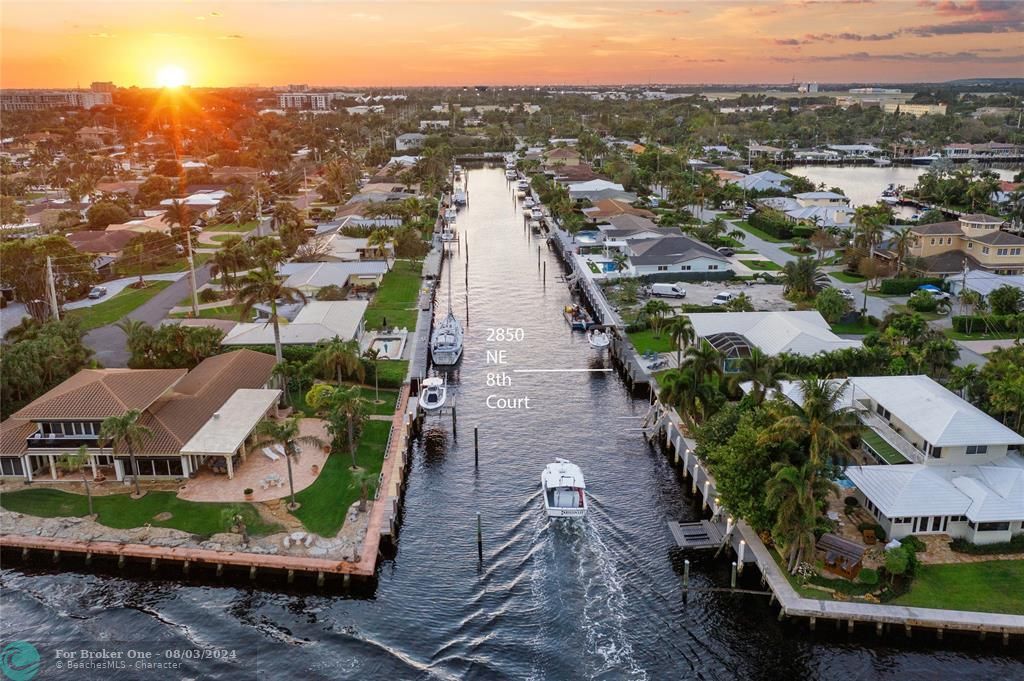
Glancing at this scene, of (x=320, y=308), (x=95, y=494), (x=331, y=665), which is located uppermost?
(x=320, y=308)

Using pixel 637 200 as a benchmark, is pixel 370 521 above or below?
below

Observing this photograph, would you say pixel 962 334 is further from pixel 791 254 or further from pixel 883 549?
pixel 883 549

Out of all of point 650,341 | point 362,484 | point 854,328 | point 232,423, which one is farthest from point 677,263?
point 232,423

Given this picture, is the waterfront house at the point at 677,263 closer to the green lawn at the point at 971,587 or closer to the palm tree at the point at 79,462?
the green lawn at the point at 971,587

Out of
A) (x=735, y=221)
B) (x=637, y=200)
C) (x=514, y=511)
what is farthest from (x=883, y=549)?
(x=637, y=200)

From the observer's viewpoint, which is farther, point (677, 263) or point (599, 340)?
point (677, 263)

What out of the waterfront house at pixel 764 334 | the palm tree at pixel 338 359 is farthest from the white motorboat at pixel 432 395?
the waterfront house at pixel 764 334

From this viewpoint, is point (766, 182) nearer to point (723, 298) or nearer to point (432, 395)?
point (723, 298)

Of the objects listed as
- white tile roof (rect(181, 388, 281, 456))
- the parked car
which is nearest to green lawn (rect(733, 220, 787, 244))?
the parked car
